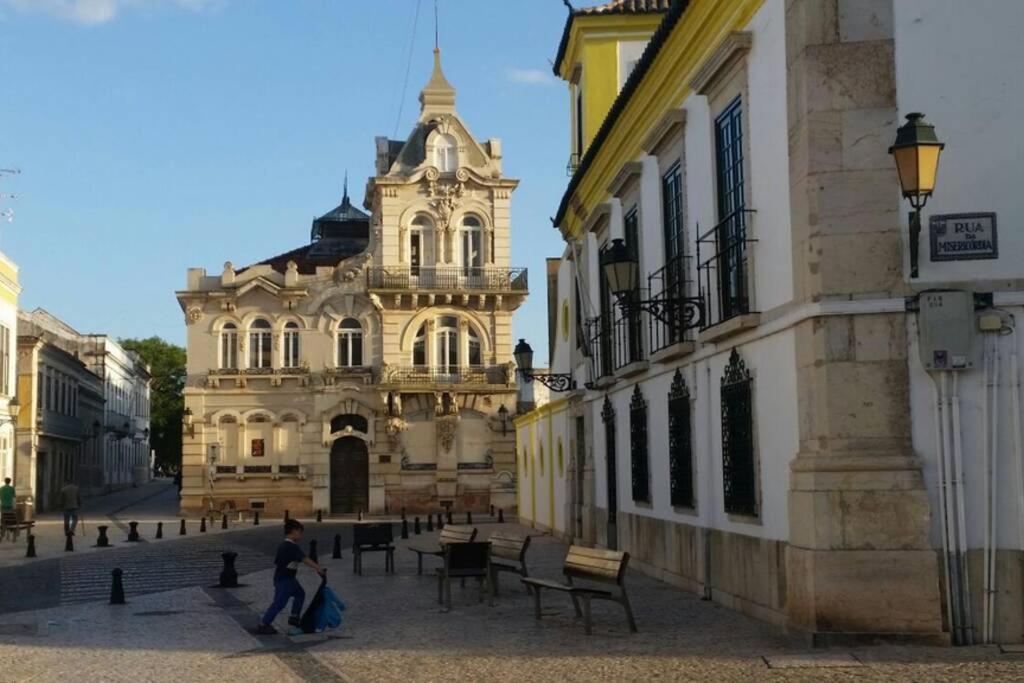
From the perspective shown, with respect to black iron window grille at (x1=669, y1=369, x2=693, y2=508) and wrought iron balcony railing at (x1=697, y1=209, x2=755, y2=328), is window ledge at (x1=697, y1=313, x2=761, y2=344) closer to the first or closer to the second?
wrought iron balcony railing at (x1=697, y1=209, x2=755, y2=328)

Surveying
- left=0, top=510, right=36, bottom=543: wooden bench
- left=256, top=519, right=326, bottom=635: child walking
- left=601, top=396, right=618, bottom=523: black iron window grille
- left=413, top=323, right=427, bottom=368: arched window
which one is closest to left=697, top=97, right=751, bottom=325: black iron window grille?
left=256, top=519, right=326, bottom=635: child walking

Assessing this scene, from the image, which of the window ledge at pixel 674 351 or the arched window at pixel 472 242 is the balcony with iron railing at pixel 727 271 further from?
the arched window at pixel 472 242

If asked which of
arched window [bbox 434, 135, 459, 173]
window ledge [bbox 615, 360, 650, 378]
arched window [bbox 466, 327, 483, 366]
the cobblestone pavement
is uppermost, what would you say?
arched window [bbox 434, 135, 459, 173]

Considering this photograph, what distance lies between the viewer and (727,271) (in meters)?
13.9

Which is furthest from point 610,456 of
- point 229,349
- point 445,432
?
point 229,349

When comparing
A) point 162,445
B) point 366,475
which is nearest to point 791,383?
point 366,475

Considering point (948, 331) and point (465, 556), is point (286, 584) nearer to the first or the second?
point (465, 556)

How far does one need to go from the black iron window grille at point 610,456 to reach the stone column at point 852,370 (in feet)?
32.6

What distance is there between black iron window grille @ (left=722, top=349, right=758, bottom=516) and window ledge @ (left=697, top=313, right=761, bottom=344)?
0.28 metres

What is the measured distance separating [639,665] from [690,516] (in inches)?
216

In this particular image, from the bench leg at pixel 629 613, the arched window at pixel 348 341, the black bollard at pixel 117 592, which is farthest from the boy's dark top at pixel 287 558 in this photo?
the arched window at pixel 348 341

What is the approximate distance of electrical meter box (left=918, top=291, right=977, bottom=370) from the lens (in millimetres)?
10516

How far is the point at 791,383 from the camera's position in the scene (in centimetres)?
1166

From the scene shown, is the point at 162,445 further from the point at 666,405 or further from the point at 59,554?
the point at 666,405
